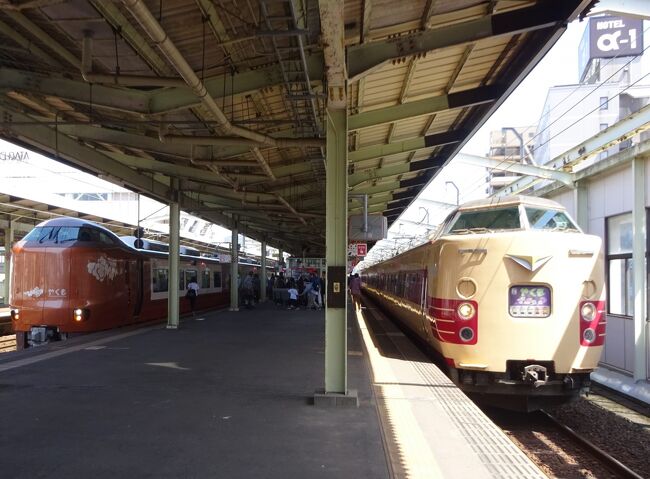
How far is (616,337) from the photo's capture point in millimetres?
11328

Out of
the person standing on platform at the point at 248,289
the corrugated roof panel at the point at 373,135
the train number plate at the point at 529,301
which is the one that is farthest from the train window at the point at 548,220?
the person standing on platform at the point at 248,289

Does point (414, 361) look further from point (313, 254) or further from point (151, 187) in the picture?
point (313, 254)

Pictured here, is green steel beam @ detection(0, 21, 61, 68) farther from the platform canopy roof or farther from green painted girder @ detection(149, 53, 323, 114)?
green painted girder @ detection(149, 53, 323, 114)

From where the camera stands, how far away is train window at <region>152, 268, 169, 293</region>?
17188 mm

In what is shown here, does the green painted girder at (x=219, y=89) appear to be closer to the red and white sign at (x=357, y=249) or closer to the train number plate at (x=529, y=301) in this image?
the train number plate at (x=529, y=301)

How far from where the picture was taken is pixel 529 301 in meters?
6.98

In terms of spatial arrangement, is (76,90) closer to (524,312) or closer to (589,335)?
(524,312)

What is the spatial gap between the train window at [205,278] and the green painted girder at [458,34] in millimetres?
Answer: 17123

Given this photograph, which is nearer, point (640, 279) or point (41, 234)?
point (640, 279)

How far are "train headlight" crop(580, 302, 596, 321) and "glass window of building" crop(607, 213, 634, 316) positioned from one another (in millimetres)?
4510

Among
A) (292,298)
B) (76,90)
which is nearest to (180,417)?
(76,90)

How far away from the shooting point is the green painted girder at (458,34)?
6.85 m

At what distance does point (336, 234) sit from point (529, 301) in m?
2.59

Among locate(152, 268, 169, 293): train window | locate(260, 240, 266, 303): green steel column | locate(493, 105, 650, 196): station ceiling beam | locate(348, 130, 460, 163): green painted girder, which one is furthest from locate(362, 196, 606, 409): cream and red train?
locate(260, 240, 266, 303): green steel column
